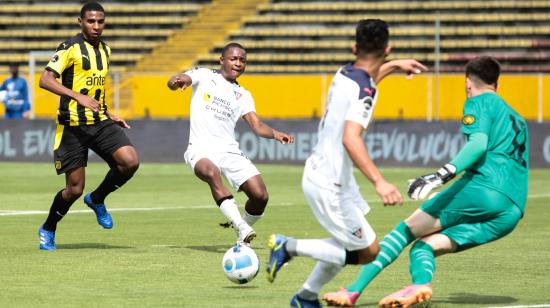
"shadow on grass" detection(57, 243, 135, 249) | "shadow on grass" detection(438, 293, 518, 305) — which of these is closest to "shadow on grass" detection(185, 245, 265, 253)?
"shadow on grass" detection(57, 243, 135, 249)

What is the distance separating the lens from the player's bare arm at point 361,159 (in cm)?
784

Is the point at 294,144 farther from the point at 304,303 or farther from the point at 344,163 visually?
the point at 344,163

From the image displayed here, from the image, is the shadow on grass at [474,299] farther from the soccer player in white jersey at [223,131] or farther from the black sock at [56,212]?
the black sock at [56,212]

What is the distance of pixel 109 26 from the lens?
40.8 meters

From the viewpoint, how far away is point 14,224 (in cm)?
1541

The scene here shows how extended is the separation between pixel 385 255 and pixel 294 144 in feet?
63.3

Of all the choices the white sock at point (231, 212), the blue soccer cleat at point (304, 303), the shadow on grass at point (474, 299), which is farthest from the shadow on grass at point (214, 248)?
the blue soccer cleat at point (304, 303)

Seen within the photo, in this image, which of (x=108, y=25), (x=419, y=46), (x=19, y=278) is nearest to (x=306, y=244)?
(x=19, y=278)

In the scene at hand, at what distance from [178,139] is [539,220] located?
13548 millimetres

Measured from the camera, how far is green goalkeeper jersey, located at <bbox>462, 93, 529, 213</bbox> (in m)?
8.82

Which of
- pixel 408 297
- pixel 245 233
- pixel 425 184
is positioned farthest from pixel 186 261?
pixel 425 184

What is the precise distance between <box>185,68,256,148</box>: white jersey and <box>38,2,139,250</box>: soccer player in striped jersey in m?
0.77

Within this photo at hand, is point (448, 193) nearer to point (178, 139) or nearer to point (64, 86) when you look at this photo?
point (64, 86)

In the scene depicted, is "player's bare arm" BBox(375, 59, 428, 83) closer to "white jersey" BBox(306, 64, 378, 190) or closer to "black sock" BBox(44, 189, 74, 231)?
"white jersey" BBox(306, 64, 378, 190)
